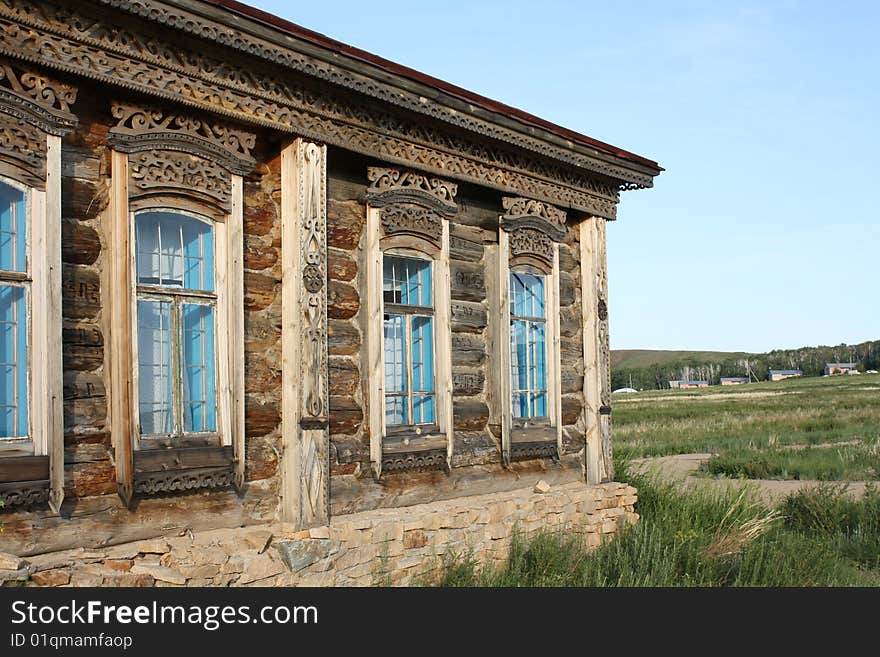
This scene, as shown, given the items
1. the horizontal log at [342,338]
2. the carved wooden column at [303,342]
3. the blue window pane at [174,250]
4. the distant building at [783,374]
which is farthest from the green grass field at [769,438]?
the distant building at [783,374]

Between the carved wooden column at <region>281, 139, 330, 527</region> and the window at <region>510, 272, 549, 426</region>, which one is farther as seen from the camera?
the window at <region>510, 272, 549, 426</region>

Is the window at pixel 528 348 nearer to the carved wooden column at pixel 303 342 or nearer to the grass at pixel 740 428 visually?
the carved wooden column at pixel 303 342

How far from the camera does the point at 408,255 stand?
26.1ft

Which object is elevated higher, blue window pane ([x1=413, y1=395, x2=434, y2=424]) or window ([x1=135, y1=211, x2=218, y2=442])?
window ([x1=135, y1=211, x2=218, y2=442])

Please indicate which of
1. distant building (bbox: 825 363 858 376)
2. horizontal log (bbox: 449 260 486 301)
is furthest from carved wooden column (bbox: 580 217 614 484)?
distant building (bbox: 825 363 858 376)

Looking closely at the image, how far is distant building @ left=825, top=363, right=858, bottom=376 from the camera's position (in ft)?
369

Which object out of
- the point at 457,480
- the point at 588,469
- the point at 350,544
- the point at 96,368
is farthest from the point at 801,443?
the point at 96,368

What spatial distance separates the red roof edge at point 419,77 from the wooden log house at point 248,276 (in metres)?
0.03

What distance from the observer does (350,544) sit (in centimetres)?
692

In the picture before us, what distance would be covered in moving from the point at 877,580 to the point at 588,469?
9.61 feet

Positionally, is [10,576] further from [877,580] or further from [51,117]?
[877,580]

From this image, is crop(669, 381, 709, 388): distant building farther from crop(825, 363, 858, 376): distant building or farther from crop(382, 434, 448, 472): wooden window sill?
crop(382, 434, 448, 472): wooden window sill

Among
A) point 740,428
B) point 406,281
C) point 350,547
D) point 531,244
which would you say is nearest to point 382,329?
point 406,281

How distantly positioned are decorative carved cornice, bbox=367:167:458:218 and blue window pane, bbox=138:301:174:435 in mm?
2183
